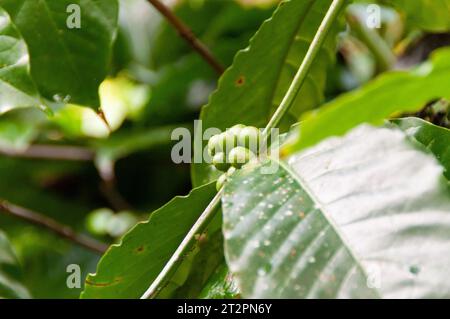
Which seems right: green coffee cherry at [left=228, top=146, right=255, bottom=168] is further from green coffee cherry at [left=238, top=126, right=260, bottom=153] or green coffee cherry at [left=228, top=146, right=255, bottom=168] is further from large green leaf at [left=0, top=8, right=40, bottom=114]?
large green leaf at [left=0, top=8, right=40, bottom=114]

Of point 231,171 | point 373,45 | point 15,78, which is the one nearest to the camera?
point 231,171

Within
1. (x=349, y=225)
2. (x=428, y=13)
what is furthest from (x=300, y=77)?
(x=428, y=13)

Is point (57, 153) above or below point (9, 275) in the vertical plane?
above

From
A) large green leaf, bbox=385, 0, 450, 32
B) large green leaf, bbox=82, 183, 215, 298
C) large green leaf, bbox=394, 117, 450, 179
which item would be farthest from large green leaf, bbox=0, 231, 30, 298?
large green leaf, bbox=385, 0, 450, 32

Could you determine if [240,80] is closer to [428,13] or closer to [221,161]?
[221,161]

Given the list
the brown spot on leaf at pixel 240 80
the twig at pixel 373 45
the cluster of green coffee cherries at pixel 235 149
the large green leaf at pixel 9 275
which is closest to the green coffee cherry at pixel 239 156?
the cluster of green coffee cherries at pixel 235 149

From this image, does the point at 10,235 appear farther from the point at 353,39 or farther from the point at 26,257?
the point at 353,39
